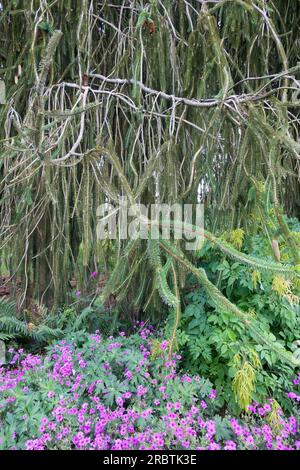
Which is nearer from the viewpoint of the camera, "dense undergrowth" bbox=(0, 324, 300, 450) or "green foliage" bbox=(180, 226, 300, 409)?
"dense undergrowth" bbox=(0, 324, 300, 450)

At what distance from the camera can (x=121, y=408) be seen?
1.31 m

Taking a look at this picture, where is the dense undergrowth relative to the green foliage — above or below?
below

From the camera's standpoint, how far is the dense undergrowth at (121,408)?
1.19 m

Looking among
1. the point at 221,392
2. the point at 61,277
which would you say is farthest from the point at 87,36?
the point at 221,392

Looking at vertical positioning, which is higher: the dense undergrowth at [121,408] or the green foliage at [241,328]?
the green foliage at [241,328]

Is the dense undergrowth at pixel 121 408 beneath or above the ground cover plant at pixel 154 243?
beneath

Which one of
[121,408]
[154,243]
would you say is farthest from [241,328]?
[154,243]

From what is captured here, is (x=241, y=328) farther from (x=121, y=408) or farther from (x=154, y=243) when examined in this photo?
(x=154, y=243)

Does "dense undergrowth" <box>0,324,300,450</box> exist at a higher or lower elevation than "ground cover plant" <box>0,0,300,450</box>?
lower

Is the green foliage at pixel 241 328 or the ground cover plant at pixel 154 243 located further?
the green foliage at pixel 241 328

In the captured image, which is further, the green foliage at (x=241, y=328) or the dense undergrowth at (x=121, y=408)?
the green foliage at (x=241, y=328)

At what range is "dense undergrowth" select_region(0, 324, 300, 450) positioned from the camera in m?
1.19

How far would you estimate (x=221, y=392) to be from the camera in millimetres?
1512
